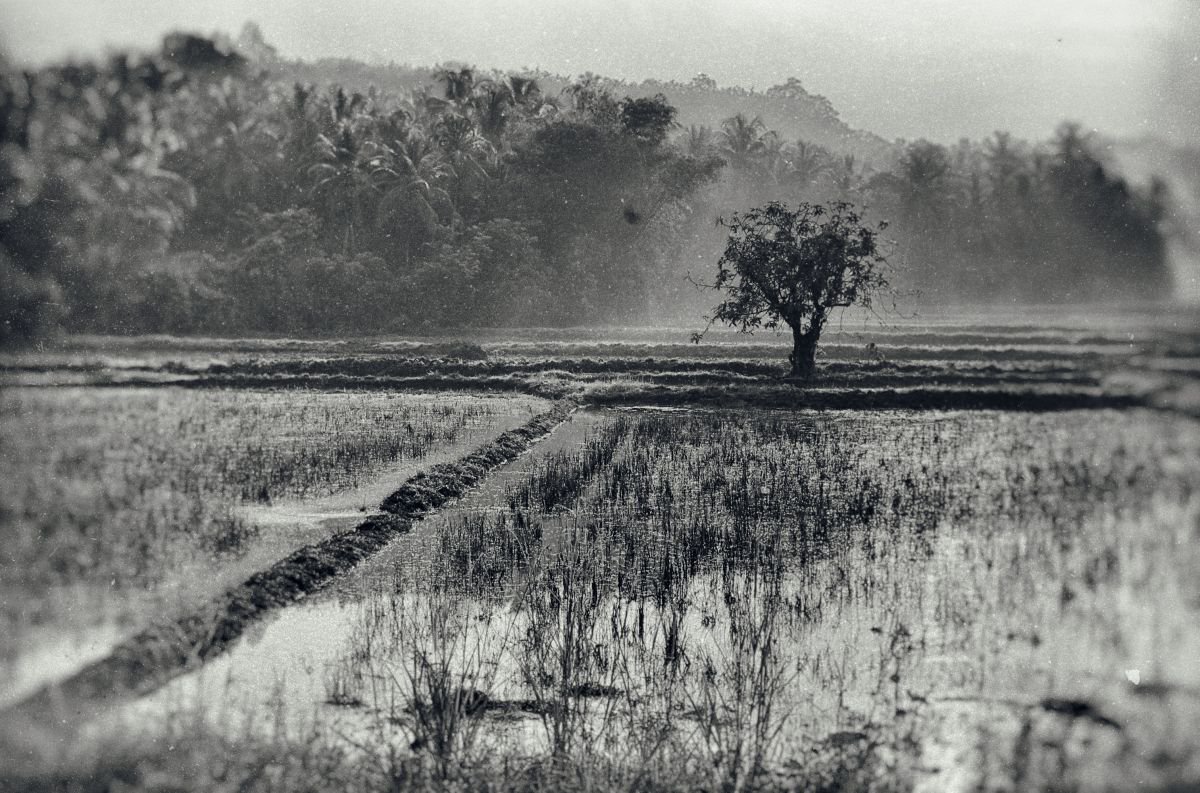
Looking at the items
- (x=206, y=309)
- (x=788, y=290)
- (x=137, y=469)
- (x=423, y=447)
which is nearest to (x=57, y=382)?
(x=137, y=469)

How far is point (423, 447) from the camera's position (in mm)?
14484

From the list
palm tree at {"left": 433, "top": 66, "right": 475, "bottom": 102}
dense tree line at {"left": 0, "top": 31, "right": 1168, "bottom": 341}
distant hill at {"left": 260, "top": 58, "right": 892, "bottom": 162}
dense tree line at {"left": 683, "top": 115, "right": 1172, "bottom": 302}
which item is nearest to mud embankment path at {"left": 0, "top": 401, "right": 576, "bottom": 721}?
dense tree line at {"left": 683, "top": 115, "right": 1172, "bottom": 302}

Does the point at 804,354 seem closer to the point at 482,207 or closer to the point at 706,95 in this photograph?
the point at 482,207

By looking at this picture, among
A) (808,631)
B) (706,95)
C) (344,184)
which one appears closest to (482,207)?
(344,184)

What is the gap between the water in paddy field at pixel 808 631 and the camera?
181 inches

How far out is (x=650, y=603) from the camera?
7.58 metres

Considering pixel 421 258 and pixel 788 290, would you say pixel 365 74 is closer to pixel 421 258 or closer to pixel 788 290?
pixel 421 258

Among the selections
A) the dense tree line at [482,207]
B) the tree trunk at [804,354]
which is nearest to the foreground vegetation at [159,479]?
the dense tree line at [482,207]

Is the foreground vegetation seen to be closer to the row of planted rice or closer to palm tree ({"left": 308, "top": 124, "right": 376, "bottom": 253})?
the row of planted rice

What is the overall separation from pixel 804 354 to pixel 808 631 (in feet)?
51.8

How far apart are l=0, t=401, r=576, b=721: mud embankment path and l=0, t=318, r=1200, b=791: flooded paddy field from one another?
58 mm

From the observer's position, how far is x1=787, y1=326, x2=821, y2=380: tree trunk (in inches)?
863

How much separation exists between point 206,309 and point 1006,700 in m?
32.0

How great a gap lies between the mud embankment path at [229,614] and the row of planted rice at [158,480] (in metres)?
0.23
